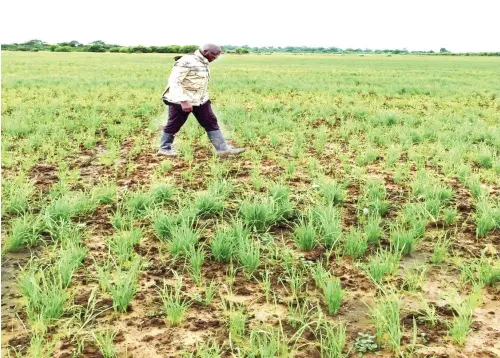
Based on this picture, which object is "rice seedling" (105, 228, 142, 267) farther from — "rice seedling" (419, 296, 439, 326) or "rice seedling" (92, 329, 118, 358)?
"rice seedling" (419, 296, 439, 326)

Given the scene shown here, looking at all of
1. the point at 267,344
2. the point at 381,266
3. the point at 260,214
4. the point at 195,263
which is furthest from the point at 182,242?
the point at 381,266

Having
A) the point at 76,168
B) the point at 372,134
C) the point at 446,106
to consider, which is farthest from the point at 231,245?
the point at 446,106

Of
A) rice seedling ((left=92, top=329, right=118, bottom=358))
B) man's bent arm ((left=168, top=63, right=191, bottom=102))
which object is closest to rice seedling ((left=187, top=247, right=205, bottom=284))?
rice seedling ((left=92, top=329, right=118, bottom=358))

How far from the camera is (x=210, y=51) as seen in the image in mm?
6527

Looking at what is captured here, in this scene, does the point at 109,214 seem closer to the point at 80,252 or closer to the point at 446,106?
the point at 80,252

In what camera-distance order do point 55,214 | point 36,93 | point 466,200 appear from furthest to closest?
point 36,93
point 466,200
point 55,214

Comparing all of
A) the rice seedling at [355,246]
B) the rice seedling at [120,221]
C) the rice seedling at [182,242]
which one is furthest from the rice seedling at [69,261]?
the rice seedling at [355,246]

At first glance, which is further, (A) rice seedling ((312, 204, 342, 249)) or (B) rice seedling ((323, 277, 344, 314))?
(A) rice seedling ((312, 204, 342, 249))

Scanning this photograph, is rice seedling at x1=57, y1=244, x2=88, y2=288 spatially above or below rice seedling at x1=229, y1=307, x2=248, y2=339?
above

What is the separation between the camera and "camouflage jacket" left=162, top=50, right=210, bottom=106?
662cm

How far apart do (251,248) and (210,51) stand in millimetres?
3786

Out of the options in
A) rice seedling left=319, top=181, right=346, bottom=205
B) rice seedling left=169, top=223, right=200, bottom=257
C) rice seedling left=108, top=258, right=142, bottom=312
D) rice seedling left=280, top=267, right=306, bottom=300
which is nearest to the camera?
rice seedling left=108, top=258, right=142, bottom=312

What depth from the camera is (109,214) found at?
4617 millimetres

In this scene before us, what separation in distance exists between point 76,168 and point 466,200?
4945 mm
